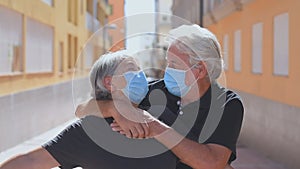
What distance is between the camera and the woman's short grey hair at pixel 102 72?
2.12m

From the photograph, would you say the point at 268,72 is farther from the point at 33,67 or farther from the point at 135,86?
the point at 135,86

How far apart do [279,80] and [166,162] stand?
825cm

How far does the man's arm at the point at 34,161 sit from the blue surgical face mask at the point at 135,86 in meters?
0.41

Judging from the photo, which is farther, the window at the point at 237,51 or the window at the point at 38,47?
the window at the point at 237,51

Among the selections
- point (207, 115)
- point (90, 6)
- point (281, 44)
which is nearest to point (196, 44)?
point (207, 115)

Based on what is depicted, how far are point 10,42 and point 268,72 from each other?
16.9 ft

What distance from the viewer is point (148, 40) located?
2672mm

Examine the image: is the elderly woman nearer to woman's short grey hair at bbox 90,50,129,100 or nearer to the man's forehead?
woman's short grey hair at bbox 90,50,129,100

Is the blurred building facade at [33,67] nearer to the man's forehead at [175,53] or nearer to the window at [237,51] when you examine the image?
the window at [237,51]

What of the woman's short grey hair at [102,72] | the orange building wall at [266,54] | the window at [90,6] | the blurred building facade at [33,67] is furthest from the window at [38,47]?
the window at [90,6]

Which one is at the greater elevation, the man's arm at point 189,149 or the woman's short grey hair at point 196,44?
the woman's short grey hair at point 196,44

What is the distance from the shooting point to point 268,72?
1097 centimetres

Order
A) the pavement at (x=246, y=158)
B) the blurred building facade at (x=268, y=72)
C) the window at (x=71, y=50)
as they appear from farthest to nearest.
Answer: the window at (x=71, y=50) < the blurred building facade at (x=268, y=72) < the pavement at (x=246, y=158)

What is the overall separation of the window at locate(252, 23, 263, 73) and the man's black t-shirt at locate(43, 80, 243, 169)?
9.60 m
